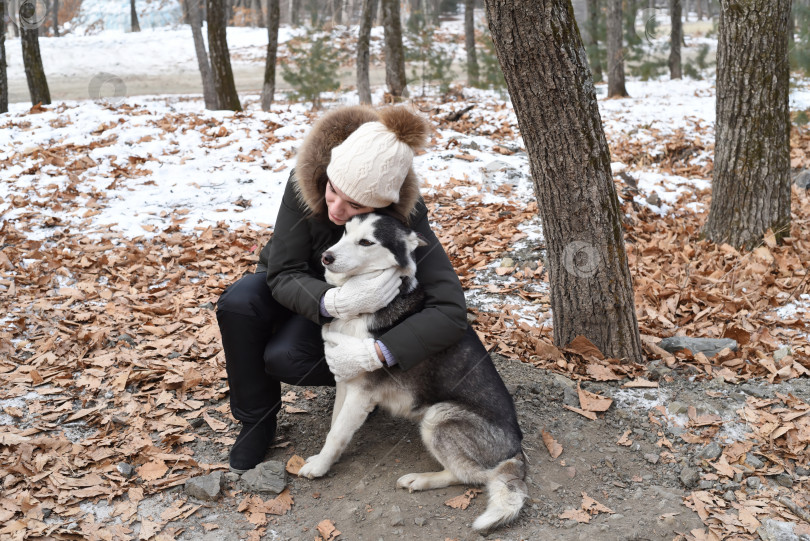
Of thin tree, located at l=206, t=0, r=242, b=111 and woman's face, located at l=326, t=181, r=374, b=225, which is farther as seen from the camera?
thin tree, located at l=206, t=0, r=242, b=111

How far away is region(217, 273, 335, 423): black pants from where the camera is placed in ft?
11.6

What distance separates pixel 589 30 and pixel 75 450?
62.6 feet

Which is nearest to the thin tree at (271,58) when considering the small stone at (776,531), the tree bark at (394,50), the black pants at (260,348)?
the tree bark at (394,50)

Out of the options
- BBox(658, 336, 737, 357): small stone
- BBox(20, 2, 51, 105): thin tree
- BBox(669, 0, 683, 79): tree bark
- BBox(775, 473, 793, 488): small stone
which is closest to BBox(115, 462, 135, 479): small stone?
BBox(775, 473, 793, 488): small stone

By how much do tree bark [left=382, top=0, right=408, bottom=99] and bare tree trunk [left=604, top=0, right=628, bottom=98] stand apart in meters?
5.60

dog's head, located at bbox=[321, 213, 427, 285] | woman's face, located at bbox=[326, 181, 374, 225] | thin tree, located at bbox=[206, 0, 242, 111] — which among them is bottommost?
dog's head, located at bbox=[321, 213, 427, 285]

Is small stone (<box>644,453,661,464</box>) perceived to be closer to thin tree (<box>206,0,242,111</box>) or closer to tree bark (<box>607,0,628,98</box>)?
thin tree (<box>206,0,242,111</box>)

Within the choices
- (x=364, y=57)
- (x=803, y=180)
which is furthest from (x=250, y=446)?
(x=364, y=57)

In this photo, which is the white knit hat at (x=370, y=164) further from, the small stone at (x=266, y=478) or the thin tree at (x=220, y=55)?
the thin tree at (x=220, y=55)

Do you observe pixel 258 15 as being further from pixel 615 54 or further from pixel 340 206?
pixel 340 206

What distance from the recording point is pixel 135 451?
11.9ft

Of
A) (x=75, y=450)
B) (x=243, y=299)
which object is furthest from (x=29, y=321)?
(x=243, y=299)

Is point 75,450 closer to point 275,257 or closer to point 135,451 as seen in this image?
point 135,451

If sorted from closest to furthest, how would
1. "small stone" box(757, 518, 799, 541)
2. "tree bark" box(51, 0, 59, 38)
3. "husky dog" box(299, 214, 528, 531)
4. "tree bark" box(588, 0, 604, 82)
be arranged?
"small stone" box(757, 518, 799, 541), "husky dog" box(299, 214, 528, 531), "tree bark" box(588, 0, 604, 82), "tree bark" box(51, 0, 59, 38)
